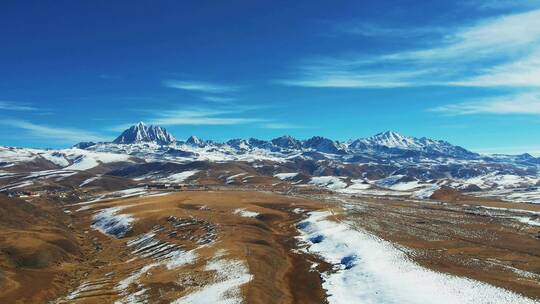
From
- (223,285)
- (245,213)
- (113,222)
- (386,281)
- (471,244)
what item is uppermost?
(245,213)

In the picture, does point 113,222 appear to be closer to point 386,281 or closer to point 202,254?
point 202,254

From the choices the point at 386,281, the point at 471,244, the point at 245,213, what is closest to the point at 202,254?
the point at 386,281

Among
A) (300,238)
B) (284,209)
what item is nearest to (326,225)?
(300,238)

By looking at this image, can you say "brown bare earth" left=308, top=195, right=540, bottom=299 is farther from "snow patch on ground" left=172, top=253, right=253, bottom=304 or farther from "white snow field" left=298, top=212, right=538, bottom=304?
"snow patch on ground" left=172, top=253, right=253, bottom=304

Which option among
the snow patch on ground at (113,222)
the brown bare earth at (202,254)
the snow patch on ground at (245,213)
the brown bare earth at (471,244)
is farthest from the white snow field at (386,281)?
the snow patch on ground at (113,222)

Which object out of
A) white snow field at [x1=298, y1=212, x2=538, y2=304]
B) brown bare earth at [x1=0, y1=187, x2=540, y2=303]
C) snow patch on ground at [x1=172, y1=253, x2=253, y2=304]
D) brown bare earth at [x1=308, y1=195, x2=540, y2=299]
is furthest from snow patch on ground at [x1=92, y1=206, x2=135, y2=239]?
brown bare earth at [x1=308, y1=195, x2=540, y2=299]
